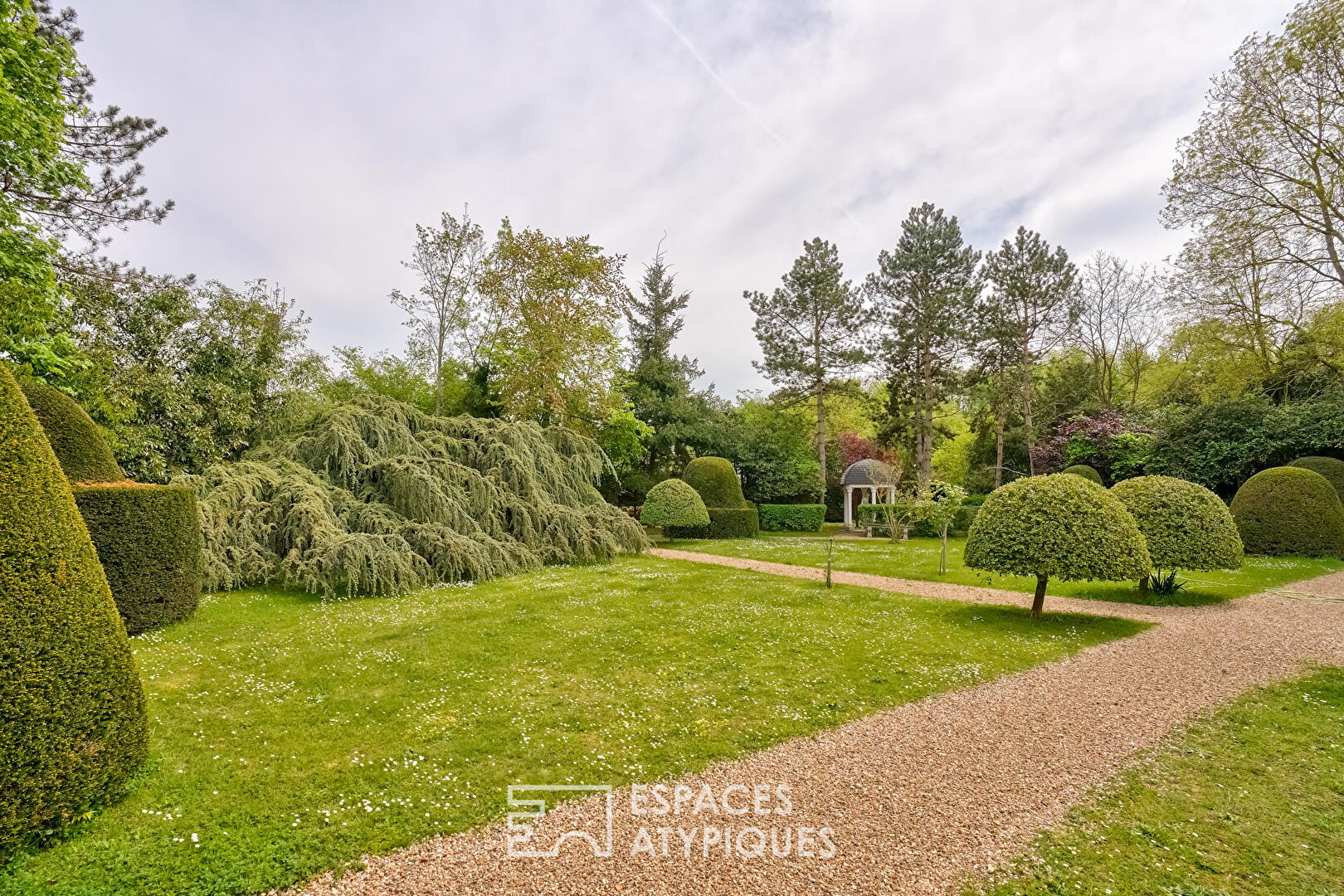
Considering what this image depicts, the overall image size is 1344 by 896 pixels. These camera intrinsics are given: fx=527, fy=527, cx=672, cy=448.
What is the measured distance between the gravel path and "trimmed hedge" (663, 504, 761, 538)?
13.9 metres

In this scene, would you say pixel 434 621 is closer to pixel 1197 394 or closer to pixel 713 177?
pixel 713 177

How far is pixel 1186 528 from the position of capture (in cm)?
837

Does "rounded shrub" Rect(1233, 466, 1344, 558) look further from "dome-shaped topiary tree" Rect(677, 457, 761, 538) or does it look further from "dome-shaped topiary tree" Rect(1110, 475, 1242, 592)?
"dome-shaped topiary tree" Rect(677, 457, 761, 538)

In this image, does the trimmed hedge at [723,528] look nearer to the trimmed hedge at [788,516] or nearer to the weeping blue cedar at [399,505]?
the trimmed hedge at [788,516]

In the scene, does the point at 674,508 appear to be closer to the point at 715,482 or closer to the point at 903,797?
the point at 715,482

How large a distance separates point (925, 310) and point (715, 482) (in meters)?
13.3

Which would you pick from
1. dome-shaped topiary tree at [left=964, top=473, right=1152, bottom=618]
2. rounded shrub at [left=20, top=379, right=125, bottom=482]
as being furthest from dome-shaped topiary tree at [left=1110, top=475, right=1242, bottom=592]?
rounded shrub at [left=20, top=379, right=125, bottom=482]

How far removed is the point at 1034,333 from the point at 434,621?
92.0 ft

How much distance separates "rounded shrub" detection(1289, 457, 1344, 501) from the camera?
48.0 ft

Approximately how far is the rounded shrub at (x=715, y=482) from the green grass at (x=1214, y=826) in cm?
1586

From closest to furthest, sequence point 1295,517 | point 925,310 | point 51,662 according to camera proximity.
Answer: point 51,662
point 1295,517
point 925,310

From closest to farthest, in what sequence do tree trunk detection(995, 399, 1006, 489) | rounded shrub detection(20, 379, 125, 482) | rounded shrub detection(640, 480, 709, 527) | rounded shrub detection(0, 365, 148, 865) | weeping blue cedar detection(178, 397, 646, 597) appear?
rounded shrub detection(0, 365, 148, 865) < rounded shrub detection(20, 379, 125, 482) < weeping blue cedar detection(178, 397, 646, 597) < rounded shrub detection(640, 480, 709, 527) < tree trunk detection(995, 399, 1006, 489)

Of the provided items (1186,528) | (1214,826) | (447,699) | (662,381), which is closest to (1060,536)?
(1186,528)

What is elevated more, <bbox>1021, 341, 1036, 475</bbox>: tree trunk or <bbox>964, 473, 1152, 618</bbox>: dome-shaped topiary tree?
<bbox>1021, 341, 1036, 475</bbox>: tree trunk
